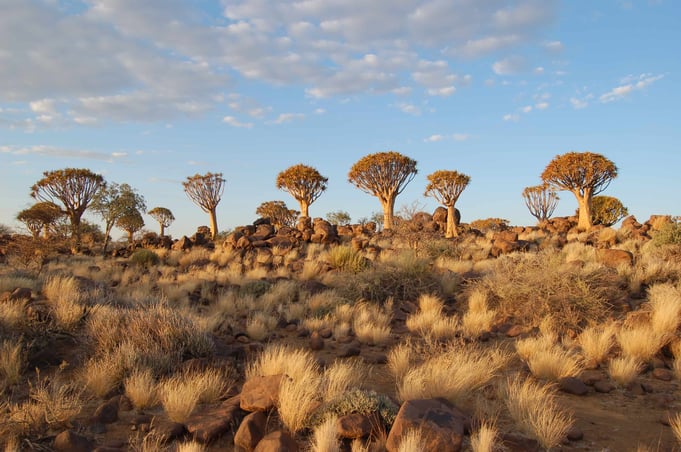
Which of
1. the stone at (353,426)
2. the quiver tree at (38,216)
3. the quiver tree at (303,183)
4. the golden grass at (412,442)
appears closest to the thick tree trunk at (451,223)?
the quiver tree at (303,183)

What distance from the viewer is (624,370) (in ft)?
19.5

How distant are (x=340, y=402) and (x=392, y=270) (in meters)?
8.07

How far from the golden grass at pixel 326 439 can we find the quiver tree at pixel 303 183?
29.5 metres

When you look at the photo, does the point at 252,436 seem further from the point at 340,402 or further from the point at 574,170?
the point at 574,170

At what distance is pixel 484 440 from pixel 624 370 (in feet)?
10.3

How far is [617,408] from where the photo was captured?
17.2 ft

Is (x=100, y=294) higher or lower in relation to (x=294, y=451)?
higher

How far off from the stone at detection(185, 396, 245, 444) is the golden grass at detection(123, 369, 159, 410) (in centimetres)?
58

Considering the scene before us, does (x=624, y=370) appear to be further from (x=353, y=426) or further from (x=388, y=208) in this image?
(x=388, y=208)

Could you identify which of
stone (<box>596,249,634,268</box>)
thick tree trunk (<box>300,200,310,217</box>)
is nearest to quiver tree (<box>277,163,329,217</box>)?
thick tree trunk (<box>300,200,310,217</box>)

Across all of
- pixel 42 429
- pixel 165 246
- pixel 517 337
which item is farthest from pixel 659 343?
pixel 165 246

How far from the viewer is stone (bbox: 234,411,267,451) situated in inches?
163

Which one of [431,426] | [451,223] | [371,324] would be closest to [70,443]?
[431,426]

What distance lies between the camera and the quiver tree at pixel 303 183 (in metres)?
33.2
